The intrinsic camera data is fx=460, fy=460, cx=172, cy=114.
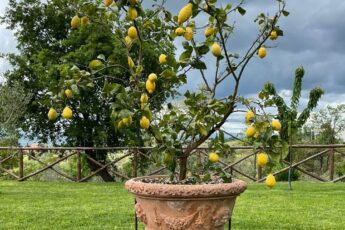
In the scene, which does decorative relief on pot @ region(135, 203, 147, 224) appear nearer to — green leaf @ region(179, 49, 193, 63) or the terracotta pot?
the terracotta pot

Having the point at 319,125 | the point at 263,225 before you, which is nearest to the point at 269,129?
the point at 263,225

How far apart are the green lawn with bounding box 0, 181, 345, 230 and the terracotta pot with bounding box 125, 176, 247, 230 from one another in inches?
88.2

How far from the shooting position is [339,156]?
1377 cm

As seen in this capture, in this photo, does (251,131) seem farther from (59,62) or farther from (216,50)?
(59,62)

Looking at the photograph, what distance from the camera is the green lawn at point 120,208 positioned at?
5.11 meters

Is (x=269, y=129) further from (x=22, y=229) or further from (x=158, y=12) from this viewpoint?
(x=22, y=229)

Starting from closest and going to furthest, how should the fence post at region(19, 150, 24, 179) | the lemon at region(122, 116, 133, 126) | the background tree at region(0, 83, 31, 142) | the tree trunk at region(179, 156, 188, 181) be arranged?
the lemon at region(122, 116, 133, 126)
the tree trunk at region(179, 156, 188, 181)
the fence post at region(19, 150, 24, 179)
the background tree at region(0, 83, 31, 142)

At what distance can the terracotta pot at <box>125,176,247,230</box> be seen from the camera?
2.60 meters

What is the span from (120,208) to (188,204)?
3669 mm

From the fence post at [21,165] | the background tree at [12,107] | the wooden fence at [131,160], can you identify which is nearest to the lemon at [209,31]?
the wooden fence at [131,160]

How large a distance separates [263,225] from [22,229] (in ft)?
8.49

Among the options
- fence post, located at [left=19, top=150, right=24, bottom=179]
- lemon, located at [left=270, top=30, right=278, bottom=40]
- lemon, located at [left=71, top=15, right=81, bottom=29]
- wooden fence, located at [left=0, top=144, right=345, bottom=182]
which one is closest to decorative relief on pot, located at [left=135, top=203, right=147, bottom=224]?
lemon, located at [left=71, top=15, right=81, bottom=29]

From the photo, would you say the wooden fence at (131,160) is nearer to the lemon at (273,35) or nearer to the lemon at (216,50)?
the lemon at (273,35)

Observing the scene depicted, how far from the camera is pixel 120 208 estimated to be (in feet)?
20.1
